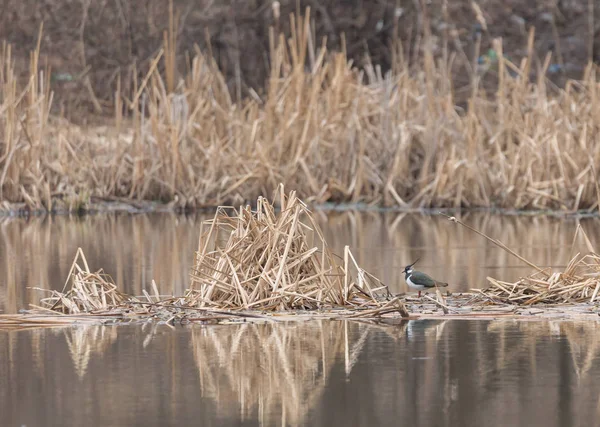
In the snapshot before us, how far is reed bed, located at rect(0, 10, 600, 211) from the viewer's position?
16.0 meters

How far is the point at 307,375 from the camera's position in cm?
551

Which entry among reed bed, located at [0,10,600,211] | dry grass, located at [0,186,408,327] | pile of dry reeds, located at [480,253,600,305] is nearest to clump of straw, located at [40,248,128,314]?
dry grass, located at [0,186,408,327]

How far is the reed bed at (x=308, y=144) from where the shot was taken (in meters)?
16.0

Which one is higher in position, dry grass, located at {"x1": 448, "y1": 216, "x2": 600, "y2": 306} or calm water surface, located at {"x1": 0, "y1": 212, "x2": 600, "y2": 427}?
dry grass, located at {"x1": 448, "y1": 216, "x2": 600, "y2": 306}

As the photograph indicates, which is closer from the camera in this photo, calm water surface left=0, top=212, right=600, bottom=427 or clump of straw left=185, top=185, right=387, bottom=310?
calm water surface left=0, top=212, right=600, bottom=427

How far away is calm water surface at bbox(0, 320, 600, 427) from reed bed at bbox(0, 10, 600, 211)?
9.27 metres

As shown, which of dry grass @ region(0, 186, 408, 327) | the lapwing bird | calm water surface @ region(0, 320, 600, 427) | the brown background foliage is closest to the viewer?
calm water surface @ region(0, 320, 600, 427)

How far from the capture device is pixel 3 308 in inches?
307

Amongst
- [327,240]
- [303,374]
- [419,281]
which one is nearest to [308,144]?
[327,240]

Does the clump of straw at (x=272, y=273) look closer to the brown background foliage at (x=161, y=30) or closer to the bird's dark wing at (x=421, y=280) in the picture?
the bird's dark wing at (x=421, y=280)

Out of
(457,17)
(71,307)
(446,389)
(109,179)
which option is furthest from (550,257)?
(457,17)

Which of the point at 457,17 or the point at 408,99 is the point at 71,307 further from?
the point at 457,17

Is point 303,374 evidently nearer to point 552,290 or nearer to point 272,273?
point 272,273

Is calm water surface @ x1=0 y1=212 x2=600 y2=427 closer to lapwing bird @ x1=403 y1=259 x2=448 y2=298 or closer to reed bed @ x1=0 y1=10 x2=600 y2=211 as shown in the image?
lapwing bird @ x1=403 y1=259 x2=448 y2=298
